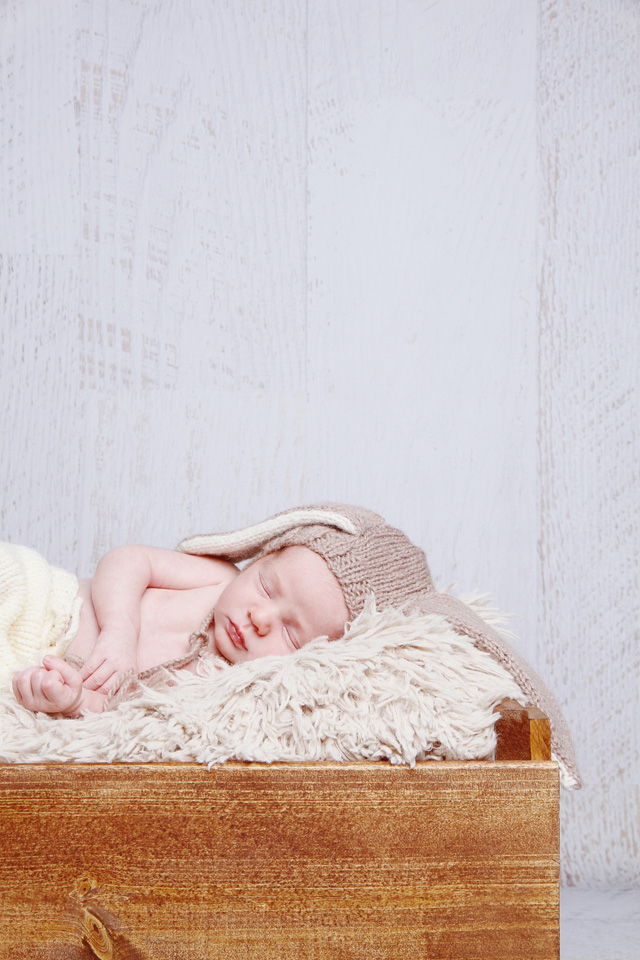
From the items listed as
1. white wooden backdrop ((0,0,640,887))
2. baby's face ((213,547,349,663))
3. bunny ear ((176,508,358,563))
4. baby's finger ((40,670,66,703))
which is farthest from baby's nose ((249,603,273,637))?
white wooden backdrop ((0,0,640,887))

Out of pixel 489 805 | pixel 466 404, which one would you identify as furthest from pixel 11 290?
pixel 489 805

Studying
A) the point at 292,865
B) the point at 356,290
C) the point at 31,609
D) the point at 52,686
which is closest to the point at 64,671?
the point at 52,686

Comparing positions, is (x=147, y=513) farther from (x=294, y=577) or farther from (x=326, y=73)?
(x=326, y=73)

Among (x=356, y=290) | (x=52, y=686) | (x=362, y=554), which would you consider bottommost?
(x=52, y=686)

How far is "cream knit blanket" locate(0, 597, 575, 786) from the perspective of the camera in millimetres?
666

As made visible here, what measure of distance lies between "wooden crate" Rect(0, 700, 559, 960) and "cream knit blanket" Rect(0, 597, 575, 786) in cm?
3

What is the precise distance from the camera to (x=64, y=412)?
4.76 feet

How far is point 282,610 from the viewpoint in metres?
0.97

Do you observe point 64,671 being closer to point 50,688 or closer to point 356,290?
point 50,688

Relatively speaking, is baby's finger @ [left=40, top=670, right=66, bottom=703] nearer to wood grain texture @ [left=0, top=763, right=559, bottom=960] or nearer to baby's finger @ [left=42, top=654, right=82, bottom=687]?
baby's finger @ [left=42, top=654, right=82, bottom=687]

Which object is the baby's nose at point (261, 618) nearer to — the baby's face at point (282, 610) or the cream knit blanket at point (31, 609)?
the baby's face at point (282, 610)

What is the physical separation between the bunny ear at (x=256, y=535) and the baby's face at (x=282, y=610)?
5 centimetres

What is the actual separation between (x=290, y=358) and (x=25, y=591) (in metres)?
0.66

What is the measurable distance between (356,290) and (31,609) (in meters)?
0.79
